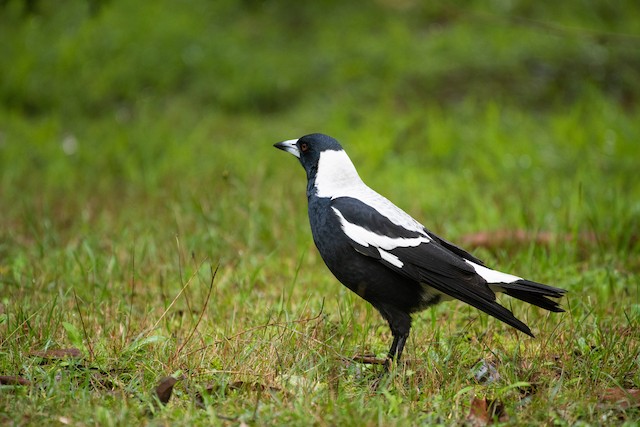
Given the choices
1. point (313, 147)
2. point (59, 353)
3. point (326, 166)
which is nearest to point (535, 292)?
point (326, 166)

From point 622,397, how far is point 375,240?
0.93 meters

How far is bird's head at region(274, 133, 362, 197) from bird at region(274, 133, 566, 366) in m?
0.14

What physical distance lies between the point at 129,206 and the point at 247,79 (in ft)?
10.1

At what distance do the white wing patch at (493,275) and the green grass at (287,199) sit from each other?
0.25 m

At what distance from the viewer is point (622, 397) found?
2.40 meters

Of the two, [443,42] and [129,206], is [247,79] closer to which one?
[443,42]

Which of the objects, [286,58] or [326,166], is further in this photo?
[286,58]

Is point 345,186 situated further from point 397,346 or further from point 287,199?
point 287,199

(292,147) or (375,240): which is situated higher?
(292,147)

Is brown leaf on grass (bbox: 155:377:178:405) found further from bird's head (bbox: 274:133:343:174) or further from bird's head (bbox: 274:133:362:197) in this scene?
bird's head (bbox: 274:133:343:174)

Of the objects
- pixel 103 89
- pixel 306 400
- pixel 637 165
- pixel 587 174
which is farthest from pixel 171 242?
pixel 103 89

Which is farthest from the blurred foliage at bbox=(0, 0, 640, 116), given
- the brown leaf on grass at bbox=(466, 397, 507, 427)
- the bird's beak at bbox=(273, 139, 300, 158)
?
the brown leaf on grass at bbox=(466, 397, 507, 427)

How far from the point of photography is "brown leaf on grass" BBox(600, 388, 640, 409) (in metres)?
2.34

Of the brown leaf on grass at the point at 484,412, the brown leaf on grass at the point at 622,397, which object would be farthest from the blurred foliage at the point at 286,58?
the brown leaf on grass at the point at 484,412
